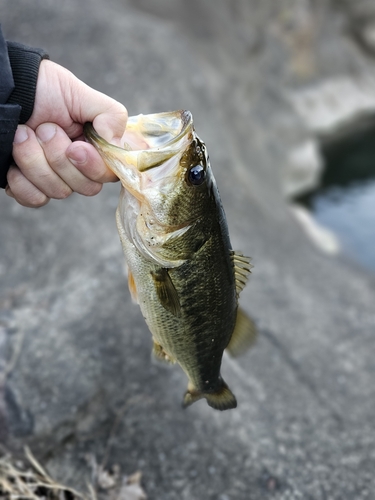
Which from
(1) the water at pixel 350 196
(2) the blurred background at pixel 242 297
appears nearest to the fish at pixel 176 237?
(2) the blurred background at pixel 242 297

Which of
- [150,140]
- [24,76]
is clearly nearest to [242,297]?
[150,140]

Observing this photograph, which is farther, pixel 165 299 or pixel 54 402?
pixel 54 402

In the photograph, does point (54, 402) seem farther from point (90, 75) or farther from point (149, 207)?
point (90, 75)

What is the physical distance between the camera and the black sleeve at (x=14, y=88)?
5.73ft

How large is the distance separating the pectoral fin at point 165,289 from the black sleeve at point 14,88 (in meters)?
0.74

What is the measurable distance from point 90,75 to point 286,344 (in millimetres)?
4350

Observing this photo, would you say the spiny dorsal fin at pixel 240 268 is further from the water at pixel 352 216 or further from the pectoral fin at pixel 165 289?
the water at pixel 352 216

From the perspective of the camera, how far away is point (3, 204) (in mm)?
5066

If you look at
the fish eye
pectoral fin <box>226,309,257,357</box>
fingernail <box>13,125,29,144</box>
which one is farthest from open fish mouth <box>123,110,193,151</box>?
pectoral fin <box>226,309,257,357</box>

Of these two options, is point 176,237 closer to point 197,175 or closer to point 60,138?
point 197,175

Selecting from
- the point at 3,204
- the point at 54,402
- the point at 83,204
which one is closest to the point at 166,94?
the point at 83,204

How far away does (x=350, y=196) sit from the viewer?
10.1 m

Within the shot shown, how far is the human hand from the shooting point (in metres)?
1.79

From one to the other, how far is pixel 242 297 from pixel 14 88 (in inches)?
136
